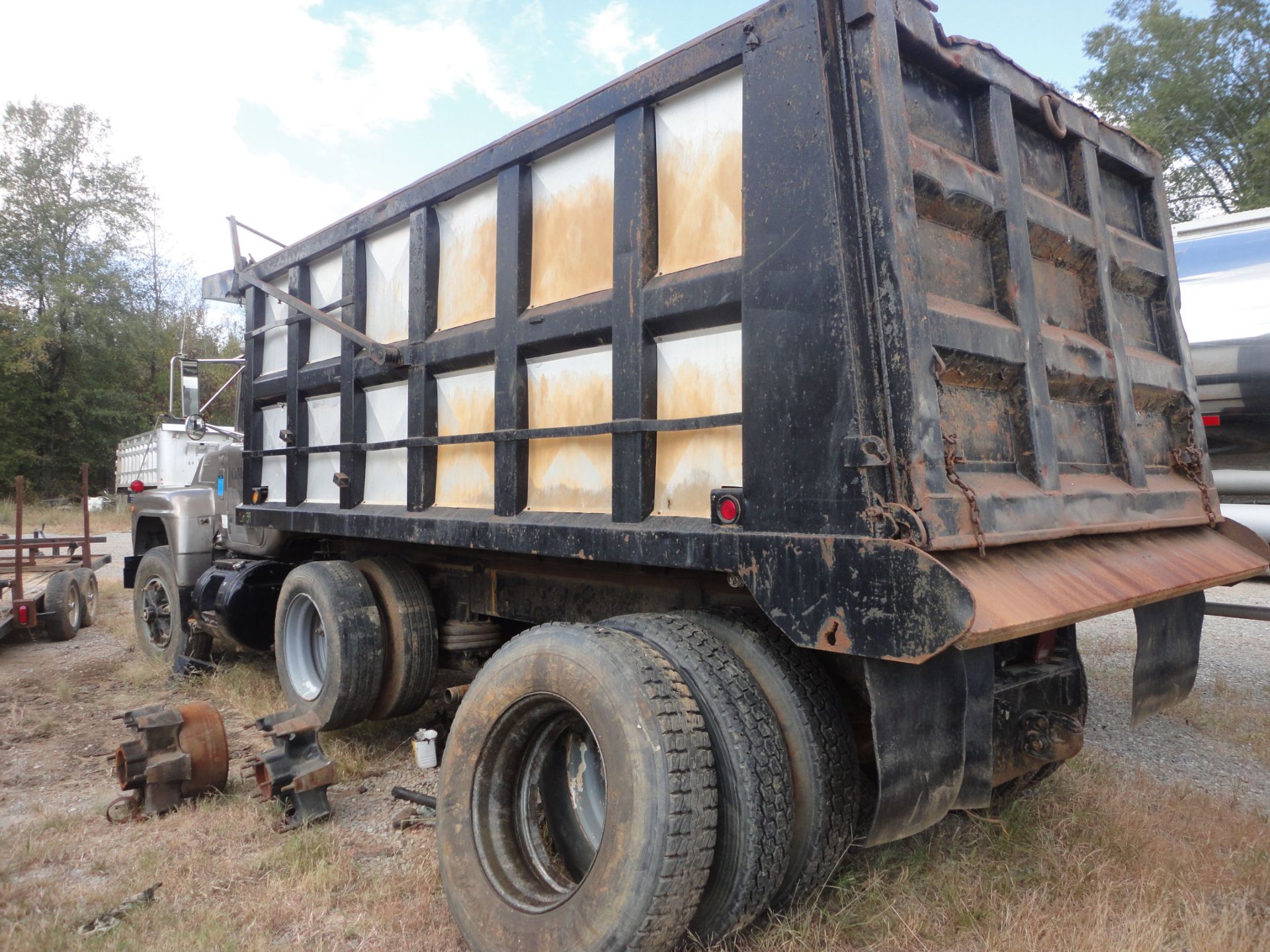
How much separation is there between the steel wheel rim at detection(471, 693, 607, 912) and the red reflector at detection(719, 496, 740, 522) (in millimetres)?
710

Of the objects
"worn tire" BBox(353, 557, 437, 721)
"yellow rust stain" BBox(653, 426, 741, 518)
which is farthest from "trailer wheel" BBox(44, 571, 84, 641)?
"yellow rust stain" BBox(653, 426, 741, 518)

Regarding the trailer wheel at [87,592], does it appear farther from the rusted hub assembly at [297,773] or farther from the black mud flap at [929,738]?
the black mud flap at [929,738]

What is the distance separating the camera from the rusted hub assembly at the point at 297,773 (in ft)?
10.9

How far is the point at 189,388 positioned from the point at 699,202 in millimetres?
4710

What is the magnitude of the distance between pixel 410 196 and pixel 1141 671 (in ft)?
11.4

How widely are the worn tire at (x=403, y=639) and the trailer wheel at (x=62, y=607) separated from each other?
5328mm

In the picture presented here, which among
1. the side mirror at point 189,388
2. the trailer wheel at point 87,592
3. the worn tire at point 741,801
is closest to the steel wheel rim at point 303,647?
the side mirror at point 189,388

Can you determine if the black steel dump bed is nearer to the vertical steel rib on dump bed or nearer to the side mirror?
the vertical steel rib on dump bed

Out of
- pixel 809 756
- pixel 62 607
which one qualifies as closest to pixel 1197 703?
pixel 809 756

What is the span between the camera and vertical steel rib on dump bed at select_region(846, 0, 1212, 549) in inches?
80.0

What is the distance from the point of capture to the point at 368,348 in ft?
12.4

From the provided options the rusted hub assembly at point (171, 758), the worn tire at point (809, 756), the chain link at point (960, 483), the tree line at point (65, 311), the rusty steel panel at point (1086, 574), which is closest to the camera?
the rusty steel panel at point (1086, 574)

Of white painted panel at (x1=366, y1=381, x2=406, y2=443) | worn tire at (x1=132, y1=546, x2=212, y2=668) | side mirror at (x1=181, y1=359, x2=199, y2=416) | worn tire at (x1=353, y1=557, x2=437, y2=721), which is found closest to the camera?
white painted panel at (x1=366, y1=381, x2=406, y2=443)

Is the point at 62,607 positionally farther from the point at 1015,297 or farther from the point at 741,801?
the point at 1015,297
